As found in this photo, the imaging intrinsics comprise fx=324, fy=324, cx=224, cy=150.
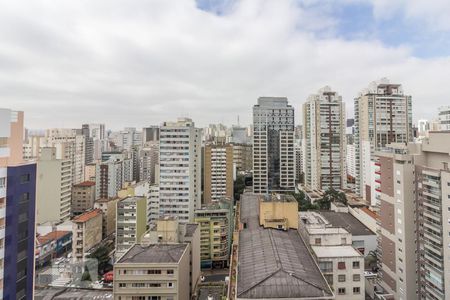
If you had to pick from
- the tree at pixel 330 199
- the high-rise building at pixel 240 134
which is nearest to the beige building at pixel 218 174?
the tree at pixel 330 199

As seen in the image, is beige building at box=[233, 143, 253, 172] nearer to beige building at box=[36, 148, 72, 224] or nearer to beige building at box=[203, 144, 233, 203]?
beige building at box=[203, 144, 233, 203]

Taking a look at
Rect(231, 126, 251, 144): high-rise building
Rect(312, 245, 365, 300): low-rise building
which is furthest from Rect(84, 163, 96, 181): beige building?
Rect(312, 245, 365, 300): low-rise building

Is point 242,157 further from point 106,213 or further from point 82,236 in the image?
point 82,236

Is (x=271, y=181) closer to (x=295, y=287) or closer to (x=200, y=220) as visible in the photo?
(x=200, y=220)

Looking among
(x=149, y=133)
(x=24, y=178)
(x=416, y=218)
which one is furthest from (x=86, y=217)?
(x=149, y=133)

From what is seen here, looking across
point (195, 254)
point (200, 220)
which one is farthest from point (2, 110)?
point (200, 220)

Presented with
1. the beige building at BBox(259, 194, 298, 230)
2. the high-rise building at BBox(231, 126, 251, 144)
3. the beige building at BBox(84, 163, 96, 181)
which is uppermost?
the high-rise building at BBox(231, 126, 251, 144)
